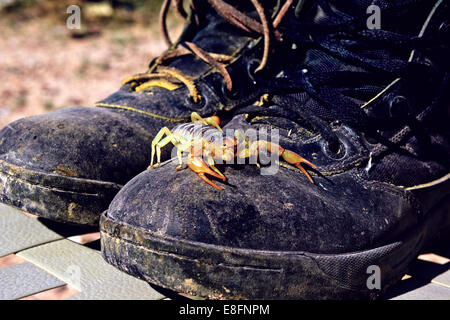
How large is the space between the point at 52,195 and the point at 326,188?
0.70 metres

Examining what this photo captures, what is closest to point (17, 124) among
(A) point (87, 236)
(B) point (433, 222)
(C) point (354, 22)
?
(A) point (87, 236)

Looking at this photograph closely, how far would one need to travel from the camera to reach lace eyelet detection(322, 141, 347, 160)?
50.8 inches

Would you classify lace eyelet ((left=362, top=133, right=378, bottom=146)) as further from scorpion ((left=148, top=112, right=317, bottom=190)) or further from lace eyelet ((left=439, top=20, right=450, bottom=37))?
lace eyelet ((left=439, top=20, right=450, bottom=37))

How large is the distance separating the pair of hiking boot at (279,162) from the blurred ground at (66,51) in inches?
85.4

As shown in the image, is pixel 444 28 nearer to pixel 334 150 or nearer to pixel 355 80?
pixel 355 80

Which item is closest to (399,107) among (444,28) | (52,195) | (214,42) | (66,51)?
(444,28)

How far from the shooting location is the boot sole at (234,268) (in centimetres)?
109

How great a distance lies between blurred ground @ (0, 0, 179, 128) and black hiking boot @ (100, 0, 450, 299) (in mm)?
2597

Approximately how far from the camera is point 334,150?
1300 millimetres

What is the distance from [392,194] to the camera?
4.21ft

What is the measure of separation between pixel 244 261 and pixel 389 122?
0.50m

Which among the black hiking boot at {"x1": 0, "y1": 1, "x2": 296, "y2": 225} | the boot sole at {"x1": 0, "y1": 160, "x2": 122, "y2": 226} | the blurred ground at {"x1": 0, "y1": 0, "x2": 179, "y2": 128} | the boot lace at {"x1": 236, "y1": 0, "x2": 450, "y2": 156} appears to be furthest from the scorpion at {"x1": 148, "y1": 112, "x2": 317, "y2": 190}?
the blurred ground at {"x1": 0, "y1": 0, "x2": 179, "y2": 128}

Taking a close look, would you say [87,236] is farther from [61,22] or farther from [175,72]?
[61,22]

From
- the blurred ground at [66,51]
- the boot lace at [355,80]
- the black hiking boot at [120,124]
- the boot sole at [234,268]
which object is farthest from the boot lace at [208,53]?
the blurred ground at [66,51]
